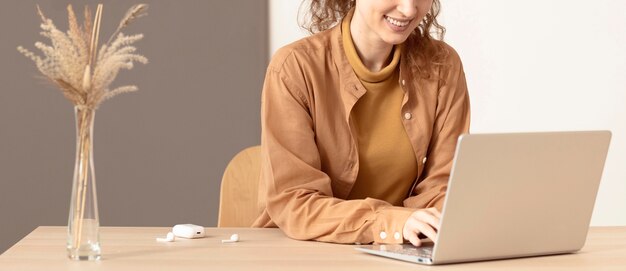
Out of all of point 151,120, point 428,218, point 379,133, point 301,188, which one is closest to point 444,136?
point 379,133

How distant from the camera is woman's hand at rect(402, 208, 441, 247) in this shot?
195 centimetres

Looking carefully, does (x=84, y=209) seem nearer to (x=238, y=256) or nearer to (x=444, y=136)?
(x=238, y=256)

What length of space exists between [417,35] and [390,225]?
2.33 ft

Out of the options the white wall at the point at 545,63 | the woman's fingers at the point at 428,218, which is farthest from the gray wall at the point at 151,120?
the woman's fingers at the point at 428,218

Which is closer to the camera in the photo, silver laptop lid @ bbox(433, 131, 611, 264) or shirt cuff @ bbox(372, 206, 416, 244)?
silver laptop lid @ bbox(433, 131, 611, 264)

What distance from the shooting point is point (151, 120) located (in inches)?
159

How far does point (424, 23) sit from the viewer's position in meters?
2.67

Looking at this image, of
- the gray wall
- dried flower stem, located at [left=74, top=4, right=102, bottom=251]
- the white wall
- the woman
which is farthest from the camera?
the white wall

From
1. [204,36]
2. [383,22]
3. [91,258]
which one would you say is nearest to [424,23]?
[383,22]

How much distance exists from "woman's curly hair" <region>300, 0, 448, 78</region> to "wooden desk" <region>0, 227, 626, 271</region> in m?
0.57

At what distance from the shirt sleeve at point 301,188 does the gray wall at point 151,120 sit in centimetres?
164

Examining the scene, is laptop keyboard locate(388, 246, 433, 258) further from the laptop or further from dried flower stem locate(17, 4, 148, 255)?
dried flower stem locate(17, 4, 148, 255)

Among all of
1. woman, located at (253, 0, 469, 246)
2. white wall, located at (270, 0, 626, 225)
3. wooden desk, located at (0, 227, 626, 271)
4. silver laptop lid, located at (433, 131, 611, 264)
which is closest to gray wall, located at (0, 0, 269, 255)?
white wall, located at (270, 0, 626, 225)

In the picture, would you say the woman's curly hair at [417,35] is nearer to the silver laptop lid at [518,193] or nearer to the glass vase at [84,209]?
the silver laptop lid at [518,193]
